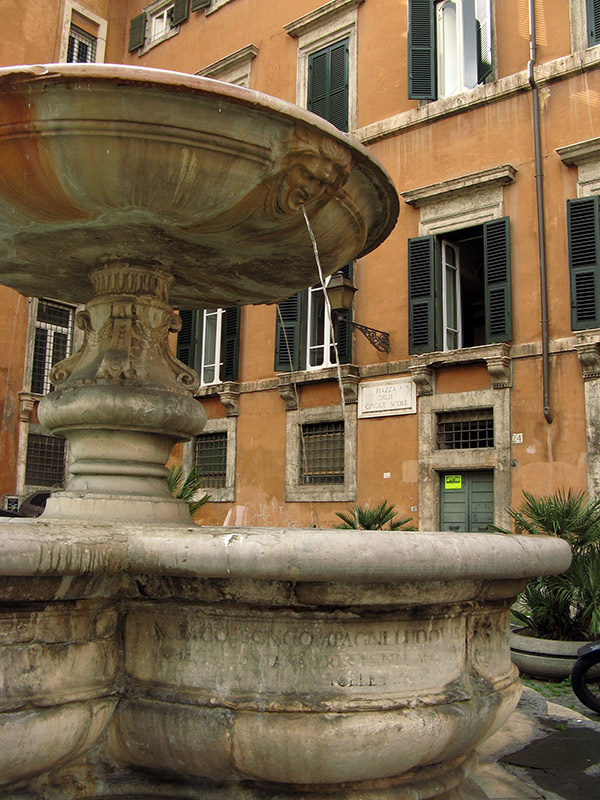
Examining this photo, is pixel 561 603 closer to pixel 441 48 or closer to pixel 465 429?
pixel 465 429

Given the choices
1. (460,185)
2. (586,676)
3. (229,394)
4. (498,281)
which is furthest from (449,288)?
(586,676)

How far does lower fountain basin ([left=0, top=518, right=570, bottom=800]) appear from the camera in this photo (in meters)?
2.17

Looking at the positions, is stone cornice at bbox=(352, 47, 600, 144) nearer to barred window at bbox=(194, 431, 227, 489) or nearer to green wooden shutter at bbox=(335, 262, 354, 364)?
green wooden shutter at bbox=(335, 262, 354, 364)

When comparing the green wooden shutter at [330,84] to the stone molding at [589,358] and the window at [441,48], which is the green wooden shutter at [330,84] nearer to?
the window at [441,48]

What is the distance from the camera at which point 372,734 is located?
7.29ft

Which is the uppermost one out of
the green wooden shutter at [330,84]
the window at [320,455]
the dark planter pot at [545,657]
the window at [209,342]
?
the green wooden shutter at [330,84]

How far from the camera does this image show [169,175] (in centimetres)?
299

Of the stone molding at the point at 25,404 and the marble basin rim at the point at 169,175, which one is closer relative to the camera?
the marble basin rim at the point at 169,175

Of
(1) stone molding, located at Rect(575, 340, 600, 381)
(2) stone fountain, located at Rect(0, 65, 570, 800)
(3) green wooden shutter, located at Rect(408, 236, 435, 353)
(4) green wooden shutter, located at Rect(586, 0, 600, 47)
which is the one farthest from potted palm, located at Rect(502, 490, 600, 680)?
(4) green wooden shutter, located at Rect(586, 0, 600, 47)

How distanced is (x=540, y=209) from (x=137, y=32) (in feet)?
40.5

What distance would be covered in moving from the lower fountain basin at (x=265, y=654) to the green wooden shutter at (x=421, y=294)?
9.73 meters

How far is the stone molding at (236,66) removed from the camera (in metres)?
15.7

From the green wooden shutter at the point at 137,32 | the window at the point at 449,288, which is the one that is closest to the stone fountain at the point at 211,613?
the window at the point at 449,288

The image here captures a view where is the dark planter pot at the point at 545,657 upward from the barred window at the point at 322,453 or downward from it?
downward
